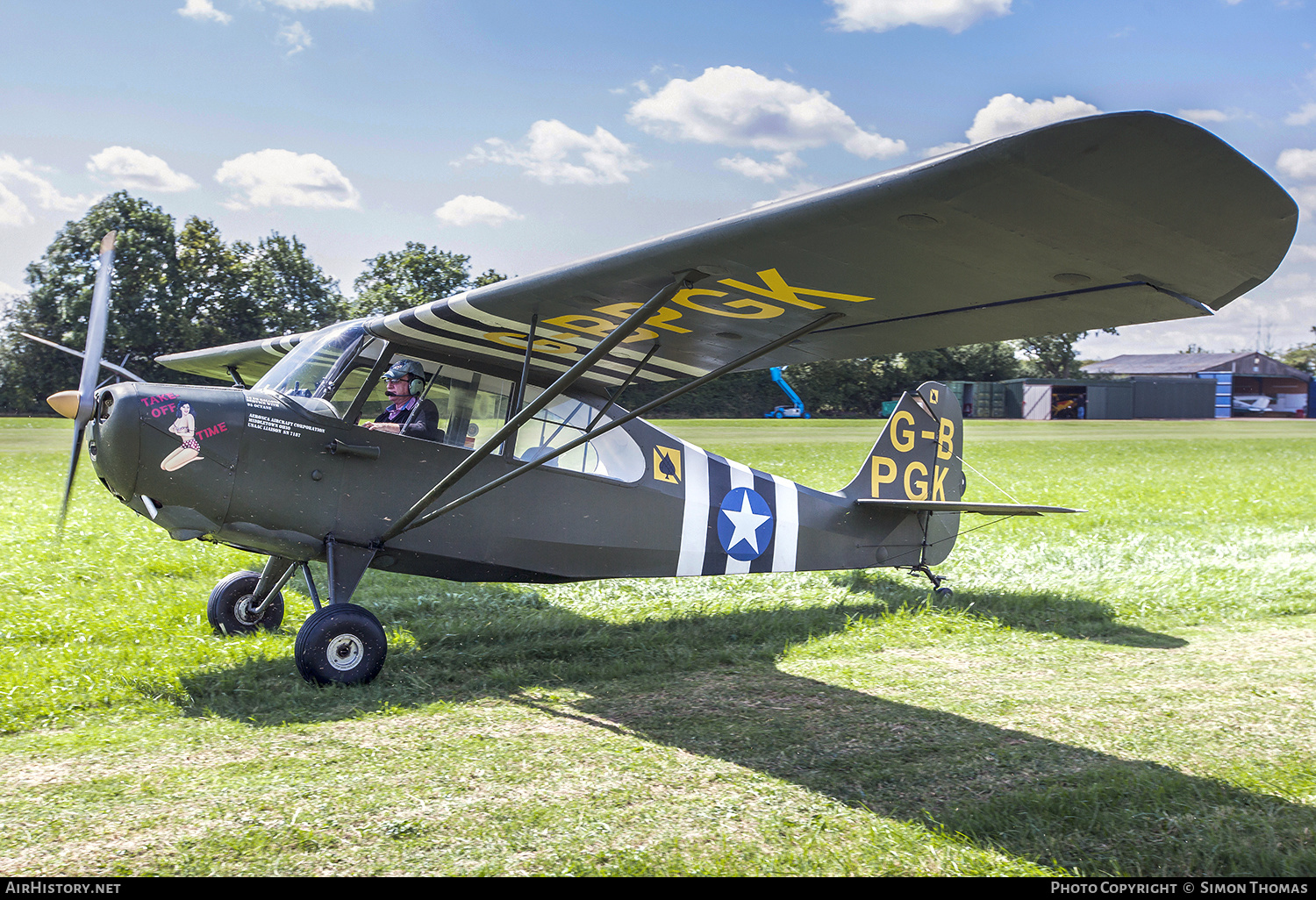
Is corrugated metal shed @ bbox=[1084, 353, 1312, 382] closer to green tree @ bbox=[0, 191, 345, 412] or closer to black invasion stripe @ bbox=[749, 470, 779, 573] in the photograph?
green tree @ bbox=[0, 191, 345, 412]

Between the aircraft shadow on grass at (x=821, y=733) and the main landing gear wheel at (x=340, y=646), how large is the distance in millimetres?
103

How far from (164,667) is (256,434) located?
1.52m

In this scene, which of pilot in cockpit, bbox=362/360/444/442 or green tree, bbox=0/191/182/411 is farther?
green tree, bbox=0/191/182/411

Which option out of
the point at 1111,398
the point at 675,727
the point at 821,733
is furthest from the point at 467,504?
the point at 1111,398

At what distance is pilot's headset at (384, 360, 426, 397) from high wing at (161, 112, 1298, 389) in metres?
0.17

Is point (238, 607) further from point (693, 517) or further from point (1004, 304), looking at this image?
point (1004, 304)

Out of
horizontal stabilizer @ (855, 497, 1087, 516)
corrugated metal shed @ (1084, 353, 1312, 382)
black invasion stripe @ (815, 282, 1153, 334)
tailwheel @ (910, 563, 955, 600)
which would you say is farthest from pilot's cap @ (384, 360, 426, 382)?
corrugated metal shed @ (1084, 353, 1312, 382)

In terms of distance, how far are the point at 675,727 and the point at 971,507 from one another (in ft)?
11.6

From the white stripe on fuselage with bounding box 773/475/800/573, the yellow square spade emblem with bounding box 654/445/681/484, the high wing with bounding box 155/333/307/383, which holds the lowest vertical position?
the white stripe on fuselage with bounding box 773/475/800/573

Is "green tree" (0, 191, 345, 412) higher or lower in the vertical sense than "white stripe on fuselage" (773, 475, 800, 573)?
higher

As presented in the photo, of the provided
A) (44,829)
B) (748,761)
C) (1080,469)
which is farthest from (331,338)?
(1080,469)

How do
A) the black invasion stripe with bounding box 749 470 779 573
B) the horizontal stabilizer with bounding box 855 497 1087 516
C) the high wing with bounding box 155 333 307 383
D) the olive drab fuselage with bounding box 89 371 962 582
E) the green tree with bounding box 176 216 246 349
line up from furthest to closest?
the green tree with bounding box 176 216 246 349, the high wing with bounding box 155 333 307 383, the black invasion stripe with bounding box 749 470 779 573, the horizontal stabilizer with bounding box 855 497 1087 516, the olive drab fuselage with bounding box 89 371 962 582

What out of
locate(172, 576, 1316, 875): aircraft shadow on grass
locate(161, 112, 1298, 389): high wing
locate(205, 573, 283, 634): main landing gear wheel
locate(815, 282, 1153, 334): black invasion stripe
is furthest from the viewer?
locate(205, 573, 283, 634): main landing gear wheel

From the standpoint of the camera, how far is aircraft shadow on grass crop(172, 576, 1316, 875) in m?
3.38
